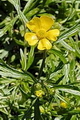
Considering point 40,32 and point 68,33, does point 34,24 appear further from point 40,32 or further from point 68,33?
point 68,33

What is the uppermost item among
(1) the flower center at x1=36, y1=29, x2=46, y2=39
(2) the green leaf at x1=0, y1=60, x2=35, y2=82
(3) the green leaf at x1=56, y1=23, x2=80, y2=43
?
(1) the flower center at x1=36, y1=29, x2=46, y2=39

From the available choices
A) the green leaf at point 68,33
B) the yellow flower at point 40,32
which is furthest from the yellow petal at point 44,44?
the green leaf at point 68,33

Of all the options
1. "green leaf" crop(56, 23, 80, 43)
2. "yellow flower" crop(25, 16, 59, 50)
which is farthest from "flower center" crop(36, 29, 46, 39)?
"green leaf" crop(56, 23, 80, 43)

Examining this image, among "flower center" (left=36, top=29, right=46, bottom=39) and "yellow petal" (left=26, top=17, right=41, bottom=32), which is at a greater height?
"yellow petal" (left=26, top=17, right=41, bottom=32)

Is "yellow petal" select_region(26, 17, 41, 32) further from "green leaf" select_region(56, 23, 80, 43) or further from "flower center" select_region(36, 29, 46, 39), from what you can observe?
"green leaf" select_region(56, 23, 80, 43)

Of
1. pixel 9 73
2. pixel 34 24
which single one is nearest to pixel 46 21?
pixel 34 24

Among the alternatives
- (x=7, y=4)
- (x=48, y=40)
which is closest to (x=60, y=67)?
(x=48, y=40)

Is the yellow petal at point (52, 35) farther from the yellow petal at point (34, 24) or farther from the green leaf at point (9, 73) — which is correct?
the green leaf at point (9, 73)

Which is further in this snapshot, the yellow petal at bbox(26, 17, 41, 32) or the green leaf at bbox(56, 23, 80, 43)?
the green leaf at bbox(56, 23, 80, 43)
